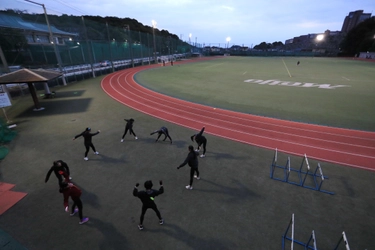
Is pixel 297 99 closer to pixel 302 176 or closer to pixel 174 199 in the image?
pixel 302 176

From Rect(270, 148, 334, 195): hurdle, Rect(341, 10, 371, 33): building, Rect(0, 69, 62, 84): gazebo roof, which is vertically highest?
Rect(341, 10, 371, 33): building

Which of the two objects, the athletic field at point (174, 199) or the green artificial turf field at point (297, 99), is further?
the green artificial turf field at point (297, 99)

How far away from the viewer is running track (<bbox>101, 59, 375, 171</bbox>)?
9.37 m

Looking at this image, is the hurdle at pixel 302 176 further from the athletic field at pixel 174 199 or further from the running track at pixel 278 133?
the running track at pixel 278 133

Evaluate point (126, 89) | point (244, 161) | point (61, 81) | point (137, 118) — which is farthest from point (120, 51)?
point (244, 161)

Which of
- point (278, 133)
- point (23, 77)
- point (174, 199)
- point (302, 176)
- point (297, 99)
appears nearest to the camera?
point (174, 199)

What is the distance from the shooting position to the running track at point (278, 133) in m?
9.37

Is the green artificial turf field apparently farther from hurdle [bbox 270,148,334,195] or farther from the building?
the building

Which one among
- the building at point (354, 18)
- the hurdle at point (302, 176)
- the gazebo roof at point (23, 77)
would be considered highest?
the building at point (354, 18)

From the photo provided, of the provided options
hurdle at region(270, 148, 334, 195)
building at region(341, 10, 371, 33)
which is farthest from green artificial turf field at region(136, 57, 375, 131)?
building at region(341, 10, 371, 33)

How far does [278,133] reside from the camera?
1151 centimetres

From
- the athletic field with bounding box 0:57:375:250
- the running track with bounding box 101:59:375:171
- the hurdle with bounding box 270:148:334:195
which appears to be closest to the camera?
the athletic field with bounding box 0:57:375:250

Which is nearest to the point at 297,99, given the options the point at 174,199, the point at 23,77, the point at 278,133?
the point at 278,133

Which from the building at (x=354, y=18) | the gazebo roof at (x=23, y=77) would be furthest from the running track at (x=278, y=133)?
the building at (x=354, y=18)
